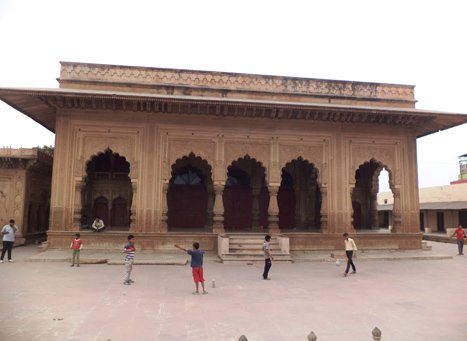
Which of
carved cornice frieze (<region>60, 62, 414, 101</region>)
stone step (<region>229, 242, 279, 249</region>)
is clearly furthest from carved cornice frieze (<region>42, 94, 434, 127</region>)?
stone step (<region>229, 242, 279, 249</region>)

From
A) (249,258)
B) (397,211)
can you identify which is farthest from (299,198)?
(249,258)

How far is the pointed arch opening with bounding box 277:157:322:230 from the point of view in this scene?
742 inches

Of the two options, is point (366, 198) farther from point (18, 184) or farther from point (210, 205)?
point (18, 184)

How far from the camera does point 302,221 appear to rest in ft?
61.9

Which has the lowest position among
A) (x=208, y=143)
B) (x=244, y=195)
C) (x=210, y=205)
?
(x=210, y=205)

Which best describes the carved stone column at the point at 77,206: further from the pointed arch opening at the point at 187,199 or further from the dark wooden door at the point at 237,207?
the dark wooden door at the point at 237,207

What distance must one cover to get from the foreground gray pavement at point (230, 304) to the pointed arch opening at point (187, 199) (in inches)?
256

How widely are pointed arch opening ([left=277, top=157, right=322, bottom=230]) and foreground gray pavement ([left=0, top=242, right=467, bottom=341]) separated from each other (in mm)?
7075

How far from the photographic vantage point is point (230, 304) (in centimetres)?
732

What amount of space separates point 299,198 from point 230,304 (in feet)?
40.1

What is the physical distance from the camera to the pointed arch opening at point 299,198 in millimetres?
18859

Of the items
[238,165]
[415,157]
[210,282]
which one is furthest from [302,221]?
[210,282]

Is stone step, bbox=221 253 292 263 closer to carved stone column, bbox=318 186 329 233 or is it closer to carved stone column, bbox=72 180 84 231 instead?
carved stone column, bbox=318 186 329 233

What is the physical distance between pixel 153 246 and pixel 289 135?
695 centimetres
